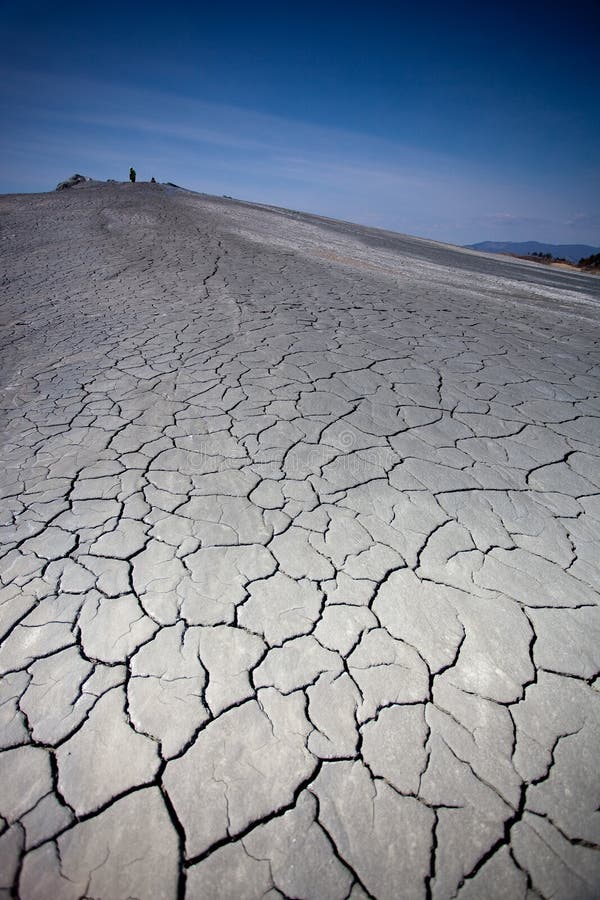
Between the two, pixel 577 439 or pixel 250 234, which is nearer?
pixel 577 439

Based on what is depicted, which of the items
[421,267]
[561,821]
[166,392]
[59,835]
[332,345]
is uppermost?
[421,267]

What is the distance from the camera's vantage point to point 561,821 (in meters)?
1.02

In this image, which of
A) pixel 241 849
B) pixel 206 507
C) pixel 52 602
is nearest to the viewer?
pixel 241 849

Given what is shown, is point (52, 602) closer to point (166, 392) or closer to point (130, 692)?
point (130, 692)

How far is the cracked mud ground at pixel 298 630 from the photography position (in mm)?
Result: 984

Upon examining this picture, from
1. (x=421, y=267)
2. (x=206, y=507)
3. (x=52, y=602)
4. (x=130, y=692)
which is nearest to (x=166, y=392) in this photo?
(x=206, y=507)

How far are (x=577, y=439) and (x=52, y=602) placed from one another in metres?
2.72

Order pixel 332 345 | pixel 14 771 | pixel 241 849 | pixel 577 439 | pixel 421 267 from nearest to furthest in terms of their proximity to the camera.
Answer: pixel 241 849 < pixel 14 771 < pixel 577 439 < pixel 332 345 < pixel 421 267

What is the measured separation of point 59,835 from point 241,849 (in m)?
0.41

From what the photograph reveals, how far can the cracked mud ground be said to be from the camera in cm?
98

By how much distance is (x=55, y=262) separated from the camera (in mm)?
6551

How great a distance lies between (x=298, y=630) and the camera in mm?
1438

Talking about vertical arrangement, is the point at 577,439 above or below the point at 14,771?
→ above

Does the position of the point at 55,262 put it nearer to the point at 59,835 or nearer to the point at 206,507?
the point at 206,507
